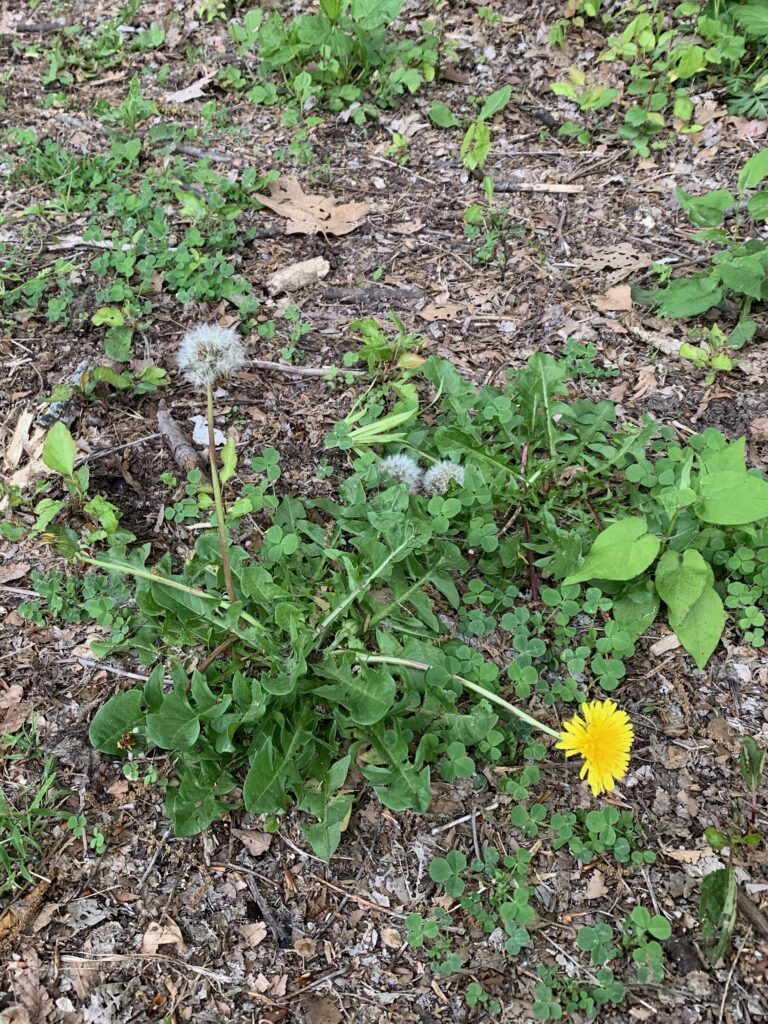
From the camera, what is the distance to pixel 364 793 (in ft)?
7.54

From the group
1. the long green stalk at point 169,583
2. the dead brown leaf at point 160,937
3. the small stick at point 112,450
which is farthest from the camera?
the small stick at point 112,450

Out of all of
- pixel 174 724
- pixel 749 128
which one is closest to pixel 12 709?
pixel 174 724

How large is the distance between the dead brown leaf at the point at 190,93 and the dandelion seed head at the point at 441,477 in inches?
124

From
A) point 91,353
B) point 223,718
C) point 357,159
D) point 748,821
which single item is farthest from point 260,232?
point 748,821

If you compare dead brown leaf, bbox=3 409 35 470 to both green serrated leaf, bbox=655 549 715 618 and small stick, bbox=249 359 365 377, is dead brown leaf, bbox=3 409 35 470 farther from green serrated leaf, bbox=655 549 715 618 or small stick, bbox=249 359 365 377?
green serrated leaf, bbox=655 549 715 618

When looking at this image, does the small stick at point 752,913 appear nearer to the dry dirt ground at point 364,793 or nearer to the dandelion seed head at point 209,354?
the dry dirt ground at point 364,793

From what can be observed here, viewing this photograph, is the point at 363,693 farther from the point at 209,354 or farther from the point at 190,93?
the point at 190,93

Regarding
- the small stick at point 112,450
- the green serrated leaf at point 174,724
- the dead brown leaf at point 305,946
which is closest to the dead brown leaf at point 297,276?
the small stick at point 112,450

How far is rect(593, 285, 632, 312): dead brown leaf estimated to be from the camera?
3.53 metres

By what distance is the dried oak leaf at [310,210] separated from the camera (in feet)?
12.8

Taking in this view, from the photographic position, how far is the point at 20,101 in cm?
468

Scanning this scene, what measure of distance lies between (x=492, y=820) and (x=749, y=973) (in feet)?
2.27

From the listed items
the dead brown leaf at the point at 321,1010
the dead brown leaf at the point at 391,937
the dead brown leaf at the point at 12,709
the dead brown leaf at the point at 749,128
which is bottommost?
the dead brown leaf at the point at 321,1010

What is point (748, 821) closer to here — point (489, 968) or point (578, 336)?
point (489, 968)
